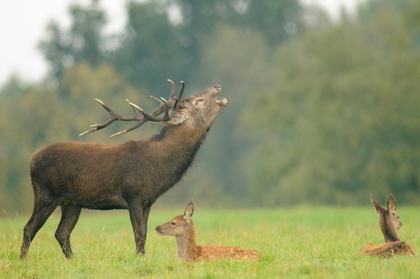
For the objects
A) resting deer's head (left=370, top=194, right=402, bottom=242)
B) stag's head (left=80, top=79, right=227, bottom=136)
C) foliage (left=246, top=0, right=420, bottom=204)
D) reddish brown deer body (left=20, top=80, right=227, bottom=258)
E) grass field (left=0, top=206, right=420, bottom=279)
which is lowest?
grass field (left=0, top=206, right=420, bottom=279)

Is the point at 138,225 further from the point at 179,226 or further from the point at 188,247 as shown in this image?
the point at 188,247

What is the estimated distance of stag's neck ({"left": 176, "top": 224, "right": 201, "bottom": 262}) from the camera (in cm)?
857

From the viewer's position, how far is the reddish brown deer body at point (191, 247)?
27.2 feet

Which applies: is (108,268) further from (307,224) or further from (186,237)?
(307,224)

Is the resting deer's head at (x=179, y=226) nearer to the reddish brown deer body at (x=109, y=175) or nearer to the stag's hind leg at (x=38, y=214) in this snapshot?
the reddish brown deer body at (x=109, y=175)

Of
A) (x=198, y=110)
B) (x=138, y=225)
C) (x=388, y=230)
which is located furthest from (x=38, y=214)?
(x=388, y=230)

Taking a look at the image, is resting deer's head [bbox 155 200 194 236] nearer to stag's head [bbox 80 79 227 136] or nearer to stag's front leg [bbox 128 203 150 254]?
stag's front leg [bbox 128 203 150 254]

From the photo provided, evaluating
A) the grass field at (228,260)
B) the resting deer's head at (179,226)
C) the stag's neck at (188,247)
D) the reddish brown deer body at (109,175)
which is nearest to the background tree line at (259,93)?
the grass field at (228,260)

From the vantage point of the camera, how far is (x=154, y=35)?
173 ft

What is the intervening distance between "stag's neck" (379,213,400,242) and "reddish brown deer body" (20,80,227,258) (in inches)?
103

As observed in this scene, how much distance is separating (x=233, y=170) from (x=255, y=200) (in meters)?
9.79

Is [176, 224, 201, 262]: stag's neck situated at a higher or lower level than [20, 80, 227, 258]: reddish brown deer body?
lower

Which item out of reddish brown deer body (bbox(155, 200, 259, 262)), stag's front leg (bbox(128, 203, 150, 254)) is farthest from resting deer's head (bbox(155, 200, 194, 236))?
stag's front leg (bbox(128, 203, 150, 254))

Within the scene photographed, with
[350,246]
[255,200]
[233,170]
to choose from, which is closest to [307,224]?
[350,246]
